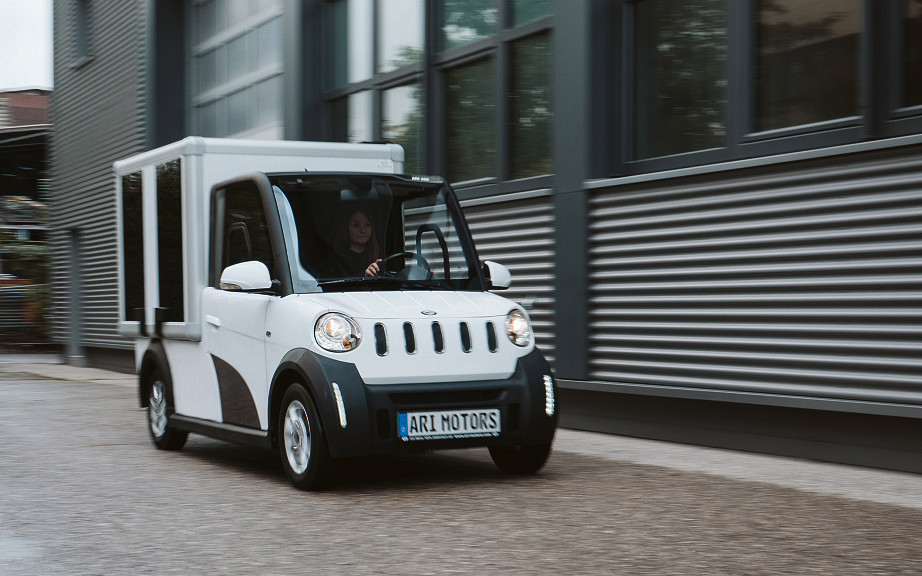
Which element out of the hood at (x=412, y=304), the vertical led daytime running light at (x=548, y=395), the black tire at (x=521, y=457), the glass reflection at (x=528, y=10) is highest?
the glass reflection at (x=528, y=10)

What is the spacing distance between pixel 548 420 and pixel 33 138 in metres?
27.7

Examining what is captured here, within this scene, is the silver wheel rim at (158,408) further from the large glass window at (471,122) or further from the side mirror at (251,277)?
the large glass window at (471,122)

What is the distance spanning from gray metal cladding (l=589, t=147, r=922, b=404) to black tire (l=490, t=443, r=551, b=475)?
6.20 feet

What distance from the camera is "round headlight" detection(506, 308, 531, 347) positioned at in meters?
7.13

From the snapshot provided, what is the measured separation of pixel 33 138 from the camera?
31.7m

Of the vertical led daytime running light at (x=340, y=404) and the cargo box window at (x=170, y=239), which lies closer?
the vertical led daytime running light at (x=340, y=404)

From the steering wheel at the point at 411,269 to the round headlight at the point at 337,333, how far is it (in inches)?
33.1

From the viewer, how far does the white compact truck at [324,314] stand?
22.1 feet

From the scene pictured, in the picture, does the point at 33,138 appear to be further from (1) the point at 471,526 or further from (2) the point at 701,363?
(1) the point at 471,526

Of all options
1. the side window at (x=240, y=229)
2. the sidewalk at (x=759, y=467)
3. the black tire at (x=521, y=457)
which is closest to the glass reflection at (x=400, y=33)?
the sidewalk at (x=759, y=467)

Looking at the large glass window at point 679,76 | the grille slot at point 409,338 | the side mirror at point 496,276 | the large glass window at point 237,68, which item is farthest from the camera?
the large glass window at point 237,68

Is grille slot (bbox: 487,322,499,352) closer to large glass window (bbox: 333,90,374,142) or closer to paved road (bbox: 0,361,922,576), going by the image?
paved road (bbox: 0,361,922,576)

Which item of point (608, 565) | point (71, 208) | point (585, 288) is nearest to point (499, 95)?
point (585, 288)

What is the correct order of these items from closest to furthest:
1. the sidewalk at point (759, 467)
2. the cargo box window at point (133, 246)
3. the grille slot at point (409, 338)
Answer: the sidewalk at point (759, 467)
the grille slot at point (409, 338)
the cargo box window at point (133, 246)
